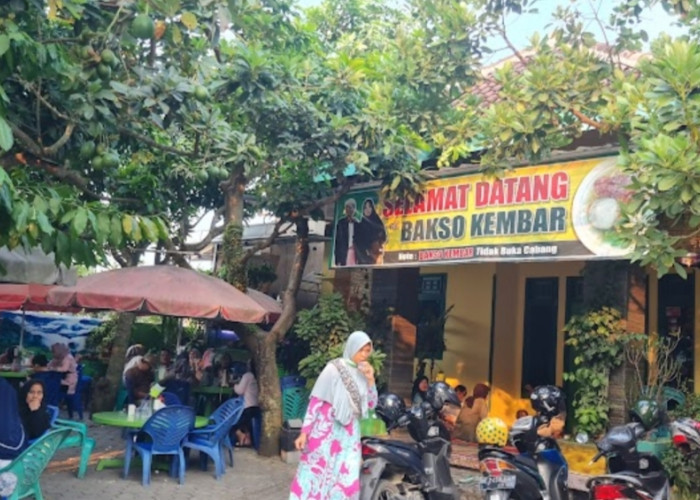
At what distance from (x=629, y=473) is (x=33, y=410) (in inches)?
204

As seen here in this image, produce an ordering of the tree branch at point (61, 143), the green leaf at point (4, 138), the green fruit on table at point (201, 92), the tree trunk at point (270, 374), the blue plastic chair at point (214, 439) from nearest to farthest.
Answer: the green leaf at point (4, 138)
the tree branch at point (61, 143)
the green fruit on table at point (201, 92)
the blue plastic chair at point (214, 439)
the tree trunk at point (270, 374)

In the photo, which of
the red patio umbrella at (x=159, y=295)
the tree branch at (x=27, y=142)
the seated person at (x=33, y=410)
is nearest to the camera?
the tree branch at (x=27, y=142)

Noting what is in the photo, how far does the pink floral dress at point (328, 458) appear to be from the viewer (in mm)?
5824

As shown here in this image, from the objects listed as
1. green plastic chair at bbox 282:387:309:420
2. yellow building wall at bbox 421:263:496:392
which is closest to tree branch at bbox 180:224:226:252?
green plastic chair at bbox 282:387:309:420

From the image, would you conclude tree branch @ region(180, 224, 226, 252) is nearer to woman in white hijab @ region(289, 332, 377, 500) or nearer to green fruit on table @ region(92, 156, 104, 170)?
green fruit on table @ region(92, 156, 104, 170)

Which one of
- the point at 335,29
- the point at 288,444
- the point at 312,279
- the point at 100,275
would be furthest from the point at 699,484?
the point at 335,29

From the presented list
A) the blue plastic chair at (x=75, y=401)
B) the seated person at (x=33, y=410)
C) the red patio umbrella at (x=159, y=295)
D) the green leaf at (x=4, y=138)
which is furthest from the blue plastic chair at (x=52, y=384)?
the green leaf at (x=4, y=138)

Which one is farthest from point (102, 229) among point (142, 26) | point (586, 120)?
point (586, 120)

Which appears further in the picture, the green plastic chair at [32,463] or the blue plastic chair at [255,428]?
the blue plastic chair at [255,428]

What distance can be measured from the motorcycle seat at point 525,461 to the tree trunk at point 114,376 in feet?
29.3

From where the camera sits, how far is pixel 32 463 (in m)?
5.72

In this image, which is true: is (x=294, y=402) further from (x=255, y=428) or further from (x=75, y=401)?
(x=75, y=401)

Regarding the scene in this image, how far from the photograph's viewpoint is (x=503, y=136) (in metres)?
7.21

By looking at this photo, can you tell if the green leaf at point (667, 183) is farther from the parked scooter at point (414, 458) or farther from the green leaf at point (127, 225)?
the green leaf at point (127, 225)
